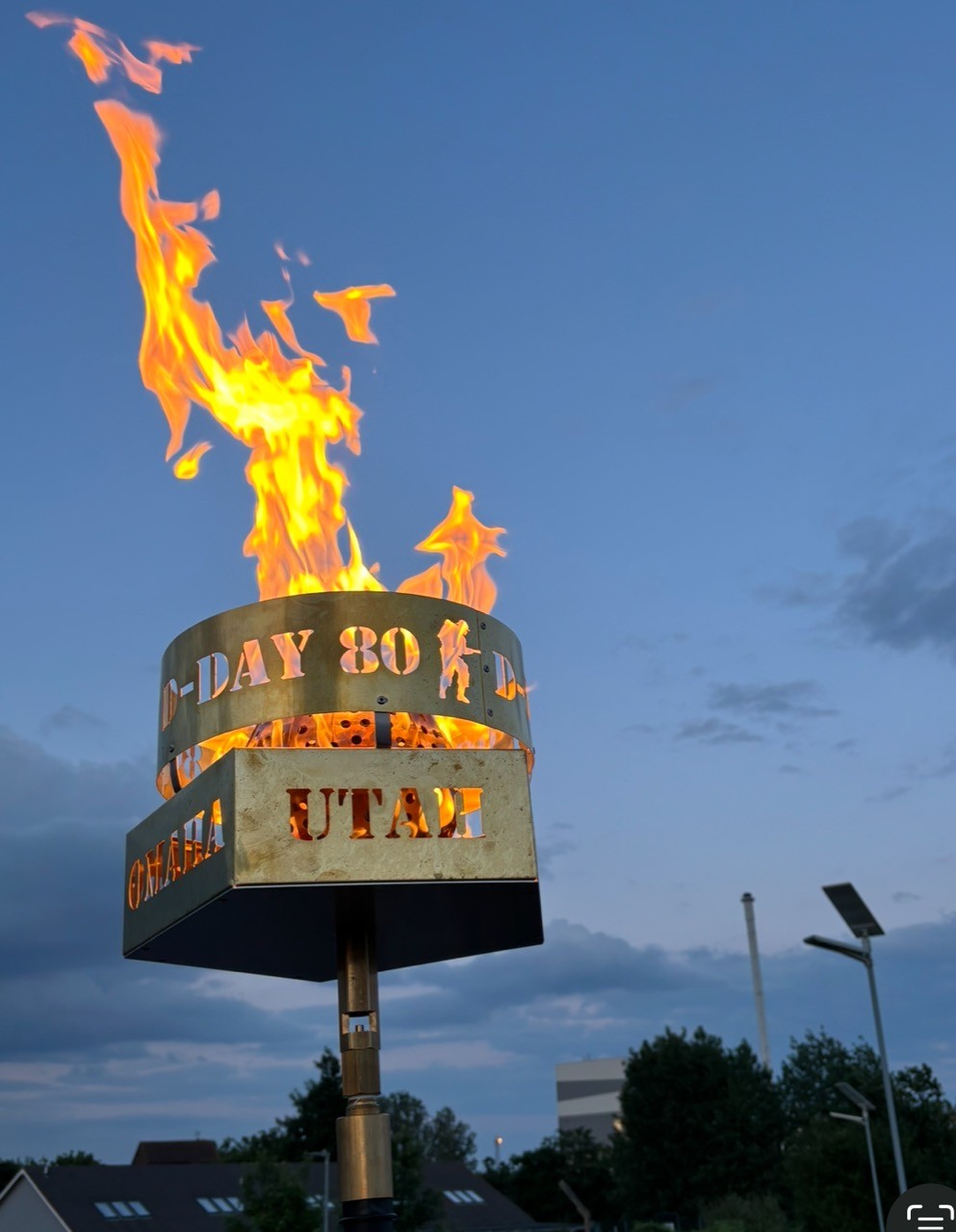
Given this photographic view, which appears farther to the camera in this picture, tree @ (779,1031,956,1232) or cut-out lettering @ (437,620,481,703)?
tree @ (779,1031,956,1232)

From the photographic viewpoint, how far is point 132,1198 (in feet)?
156

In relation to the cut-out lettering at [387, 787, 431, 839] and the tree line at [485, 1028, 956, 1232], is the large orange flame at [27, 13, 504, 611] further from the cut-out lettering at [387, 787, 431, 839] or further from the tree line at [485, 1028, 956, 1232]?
the tree line at [485, 1028, 956, 1232]

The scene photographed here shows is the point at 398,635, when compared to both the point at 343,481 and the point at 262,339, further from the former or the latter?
the point at 262,339

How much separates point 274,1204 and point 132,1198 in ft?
41.5

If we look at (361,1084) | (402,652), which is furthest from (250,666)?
(361,1084)

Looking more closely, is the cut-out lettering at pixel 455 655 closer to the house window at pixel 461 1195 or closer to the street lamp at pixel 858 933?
the street lamp at pixel 858 933

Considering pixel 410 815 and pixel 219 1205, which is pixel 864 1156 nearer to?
pixel 219 1205

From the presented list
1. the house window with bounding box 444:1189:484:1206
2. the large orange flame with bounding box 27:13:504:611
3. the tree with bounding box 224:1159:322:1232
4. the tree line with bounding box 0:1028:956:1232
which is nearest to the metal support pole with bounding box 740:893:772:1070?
the tree line with bounding box 0:1028:956:1232

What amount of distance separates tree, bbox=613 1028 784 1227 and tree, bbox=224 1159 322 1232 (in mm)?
26860

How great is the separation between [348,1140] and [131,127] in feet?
22.1

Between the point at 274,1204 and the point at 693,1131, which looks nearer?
the point at 274,1204

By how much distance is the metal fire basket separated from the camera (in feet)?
23.0

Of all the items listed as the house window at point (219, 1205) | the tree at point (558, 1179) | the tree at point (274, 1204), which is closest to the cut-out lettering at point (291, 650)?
the tree at point (274, 1204)

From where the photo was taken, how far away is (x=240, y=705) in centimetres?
761
